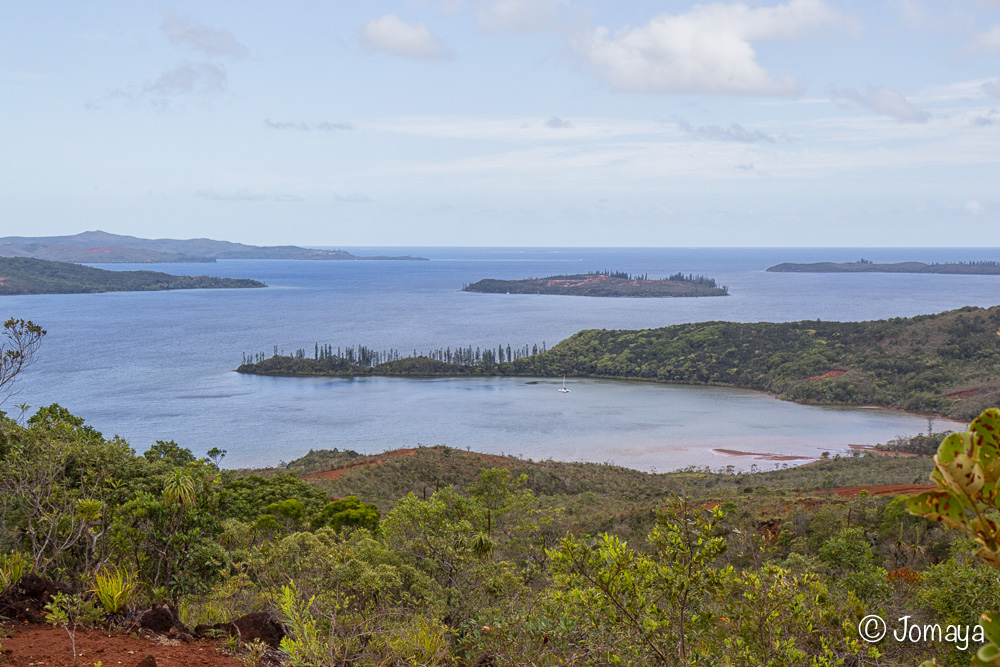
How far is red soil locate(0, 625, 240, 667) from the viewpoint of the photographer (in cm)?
574

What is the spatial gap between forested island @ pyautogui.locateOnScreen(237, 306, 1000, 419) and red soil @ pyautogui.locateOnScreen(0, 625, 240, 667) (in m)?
59.1

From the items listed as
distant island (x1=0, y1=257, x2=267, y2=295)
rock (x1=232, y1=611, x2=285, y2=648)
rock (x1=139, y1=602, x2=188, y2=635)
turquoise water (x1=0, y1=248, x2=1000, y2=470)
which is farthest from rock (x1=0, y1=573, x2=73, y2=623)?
distant island (x1=0, y1=257, x2=267, y2=295)

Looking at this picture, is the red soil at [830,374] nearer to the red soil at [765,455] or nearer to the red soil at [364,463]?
the red soil at [765,455]

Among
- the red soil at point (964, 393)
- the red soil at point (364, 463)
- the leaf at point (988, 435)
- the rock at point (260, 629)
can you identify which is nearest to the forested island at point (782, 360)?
the red soil at point (964, 393)

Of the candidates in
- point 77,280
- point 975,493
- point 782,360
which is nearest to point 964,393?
point 782,360

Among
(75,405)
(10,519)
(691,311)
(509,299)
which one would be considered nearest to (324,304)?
(509,299)

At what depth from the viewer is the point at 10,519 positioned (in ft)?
35.1

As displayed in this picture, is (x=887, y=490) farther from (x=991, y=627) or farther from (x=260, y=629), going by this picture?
(x=991, y=627)

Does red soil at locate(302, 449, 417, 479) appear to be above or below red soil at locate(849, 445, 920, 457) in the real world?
above

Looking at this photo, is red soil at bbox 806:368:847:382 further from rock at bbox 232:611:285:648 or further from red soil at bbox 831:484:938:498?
rock at bbox 232:611:285:648

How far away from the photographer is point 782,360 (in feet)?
234

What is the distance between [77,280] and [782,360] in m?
166

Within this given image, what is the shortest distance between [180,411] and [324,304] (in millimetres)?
89518

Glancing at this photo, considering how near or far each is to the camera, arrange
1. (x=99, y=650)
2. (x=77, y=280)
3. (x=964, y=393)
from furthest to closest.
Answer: (x=77, y=280) < (x=964, y=393) < (x=99, y=650)
